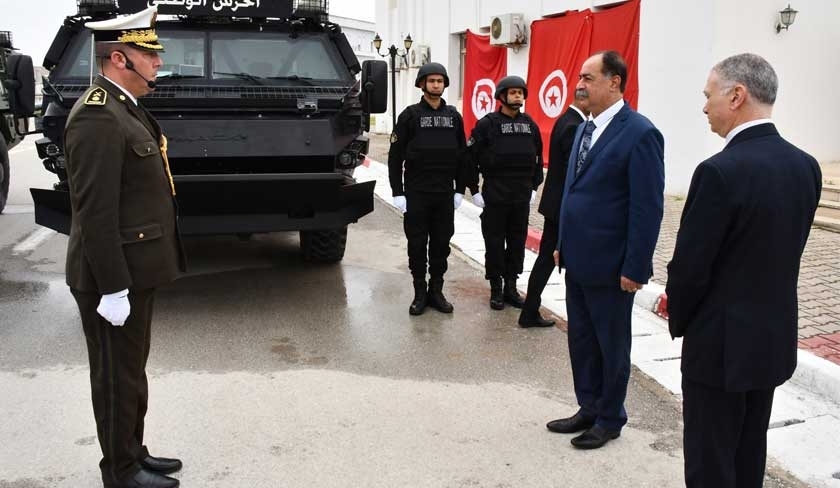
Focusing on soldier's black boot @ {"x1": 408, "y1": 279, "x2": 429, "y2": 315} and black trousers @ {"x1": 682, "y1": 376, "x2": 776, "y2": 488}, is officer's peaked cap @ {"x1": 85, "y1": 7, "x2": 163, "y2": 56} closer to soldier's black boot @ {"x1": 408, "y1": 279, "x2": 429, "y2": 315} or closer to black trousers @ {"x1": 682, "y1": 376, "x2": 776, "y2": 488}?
black trousers @ {"x1": 682, "y1": 376, "x2": 776, "y2": 488}

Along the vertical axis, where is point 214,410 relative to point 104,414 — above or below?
below

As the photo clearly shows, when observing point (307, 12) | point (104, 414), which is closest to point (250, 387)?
point (104, 414)

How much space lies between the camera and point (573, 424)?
3678 mm

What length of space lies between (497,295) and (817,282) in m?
2.77

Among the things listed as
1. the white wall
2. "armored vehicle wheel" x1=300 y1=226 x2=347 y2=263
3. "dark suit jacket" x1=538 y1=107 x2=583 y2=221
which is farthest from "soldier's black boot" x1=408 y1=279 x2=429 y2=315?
the white wall

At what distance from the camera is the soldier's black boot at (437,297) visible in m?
5.79

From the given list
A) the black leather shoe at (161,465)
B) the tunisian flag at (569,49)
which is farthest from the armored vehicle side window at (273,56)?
the tunisian flag at (569,49)

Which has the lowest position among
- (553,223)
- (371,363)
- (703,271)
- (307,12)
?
(371,363)

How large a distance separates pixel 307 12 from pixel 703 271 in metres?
5.12

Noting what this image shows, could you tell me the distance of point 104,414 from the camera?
115 inches

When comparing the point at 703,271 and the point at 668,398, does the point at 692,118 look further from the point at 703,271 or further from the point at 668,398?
the point at 703,271

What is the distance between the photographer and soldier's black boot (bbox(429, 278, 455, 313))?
5793 mm

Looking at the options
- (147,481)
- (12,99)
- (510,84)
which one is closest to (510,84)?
(510,84)

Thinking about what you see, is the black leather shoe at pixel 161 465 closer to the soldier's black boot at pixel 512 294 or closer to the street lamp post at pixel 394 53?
the soldier's black boot at pixel 512 294
